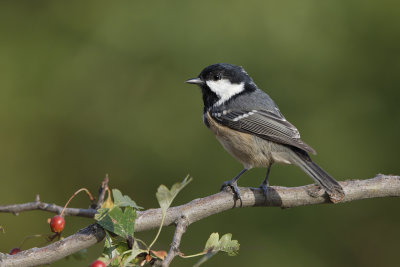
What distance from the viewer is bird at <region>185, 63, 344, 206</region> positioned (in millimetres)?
3510

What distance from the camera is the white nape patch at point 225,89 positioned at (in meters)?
4.07

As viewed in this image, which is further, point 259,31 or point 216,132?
point 259,31

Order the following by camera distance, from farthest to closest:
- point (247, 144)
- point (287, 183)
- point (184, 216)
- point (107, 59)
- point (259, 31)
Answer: point (107, 59) < point (259, 31) < point (287, 183) < point (247, 144) < point (184, 216)

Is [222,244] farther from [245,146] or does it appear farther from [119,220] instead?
[245,146]

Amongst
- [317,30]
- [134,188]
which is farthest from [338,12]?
[134,188]

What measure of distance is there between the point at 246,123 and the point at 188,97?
2.55 ft

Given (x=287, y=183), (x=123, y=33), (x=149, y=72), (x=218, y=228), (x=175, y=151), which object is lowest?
(x=218, y=228)

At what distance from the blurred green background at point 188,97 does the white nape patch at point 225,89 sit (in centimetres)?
19

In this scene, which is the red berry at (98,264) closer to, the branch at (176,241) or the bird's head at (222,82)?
the branch at (176,241)

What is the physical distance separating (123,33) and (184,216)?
2432mm

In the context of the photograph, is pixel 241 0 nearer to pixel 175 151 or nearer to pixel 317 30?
pixel 317 30

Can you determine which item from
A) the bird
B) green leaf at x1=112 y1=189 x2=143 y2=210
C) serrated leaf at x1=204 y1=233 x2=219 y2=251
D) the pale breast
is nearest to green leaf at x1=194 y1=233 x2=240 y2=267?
serrated leaf at x1=204 y1=233 x2=219 y2=251

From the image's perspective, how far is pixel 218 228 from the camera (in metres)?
3.96

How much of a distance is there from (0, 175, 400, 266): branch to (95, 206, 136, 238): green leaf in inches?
4.2
